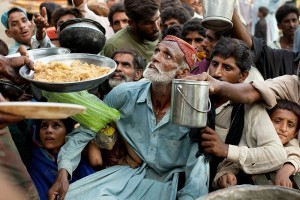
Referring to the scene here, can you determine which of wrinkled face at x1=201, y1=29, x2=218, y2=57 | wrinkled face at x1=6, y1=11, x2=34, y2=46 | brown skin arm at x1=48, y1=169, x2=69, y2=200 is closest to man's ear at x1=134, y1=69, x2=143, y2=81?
wrinkled face at x1=201, y1=29, x2=218, y2=57

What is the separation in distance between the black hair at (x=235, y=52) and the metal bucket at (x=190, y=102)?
82 cm

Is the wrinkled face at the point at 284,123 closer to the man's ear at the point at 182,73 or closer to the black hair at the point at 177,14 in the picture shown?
the man's ear at the point at 182,73

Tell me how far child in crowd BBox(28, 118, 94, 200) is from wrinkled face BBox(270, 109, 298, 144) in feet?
4.55

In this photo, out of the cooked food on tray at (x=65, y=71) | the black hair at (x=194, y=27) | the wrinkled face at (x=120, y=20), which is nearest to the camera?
the cooked food on tray at (x=65, y=71)

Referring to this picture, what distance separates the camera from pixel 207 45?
3857mm

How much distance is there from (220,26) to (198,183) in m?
1.28

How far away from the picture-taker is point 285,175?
2.58 m

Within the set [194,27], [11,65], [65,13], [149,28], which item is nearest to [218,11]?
[194,27]

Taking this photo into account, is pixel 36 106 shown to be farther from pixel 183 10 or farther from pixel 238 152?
pixel 183 10

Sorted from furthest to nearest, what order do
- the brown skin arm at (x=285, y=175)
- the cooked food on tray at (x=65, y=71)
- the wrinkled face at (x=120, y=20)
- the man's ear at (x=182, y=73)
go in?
the wrinkled face at (x=120, y=20) → the man's ear at (x=182, y=73) → the brown skin arm at (x=285, y=175) → the cooked food on tray at (x=65, y=71)

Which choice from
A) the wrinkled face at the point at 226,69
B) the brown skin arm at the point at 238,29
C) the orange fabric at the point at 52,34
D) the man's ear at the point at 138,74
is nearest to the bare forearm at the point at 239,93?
the wrinkled face at the point at 226,69

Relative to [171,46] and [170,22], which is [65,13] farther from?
[171,46]

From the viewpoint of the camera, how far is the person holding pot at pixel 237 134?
2.62 meters

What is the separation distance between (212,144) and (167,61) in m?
0.71
